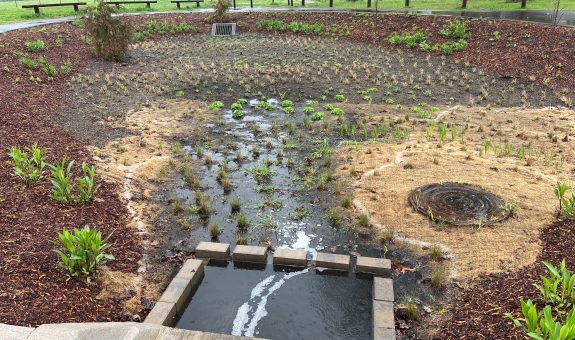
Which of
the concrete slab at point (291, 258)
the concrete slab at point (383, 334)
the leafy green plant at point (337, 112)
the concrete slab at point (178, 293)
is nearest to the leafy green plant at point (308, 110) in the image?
the leafy green plant at point (337, 112)

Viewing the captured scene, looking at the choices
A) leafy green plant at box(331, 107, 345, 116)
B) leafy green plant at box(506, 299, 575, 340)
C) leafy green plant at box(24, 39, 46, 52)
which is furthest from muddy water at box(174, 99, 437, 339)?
leafy green plant at box(24, 39, 46, 52)

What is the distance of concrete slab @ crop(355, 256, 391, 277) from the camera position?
515 centimetres

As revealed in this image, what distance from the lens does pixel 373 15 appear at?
2320cm

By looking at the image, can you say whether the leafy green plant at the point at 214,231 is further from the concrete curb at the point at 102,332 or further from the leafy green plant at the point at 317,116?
the leafy green plant at the point at 317,116

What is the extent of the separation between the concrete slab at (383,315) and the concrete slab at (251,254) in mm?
1474

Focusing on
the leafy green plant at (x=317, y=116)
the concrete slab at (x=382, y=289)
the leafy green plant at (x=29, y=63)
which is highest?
the leafy green plant at (x=29, y=63)

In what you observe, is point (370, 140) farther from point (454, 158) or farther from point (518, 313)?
point (518, 313)

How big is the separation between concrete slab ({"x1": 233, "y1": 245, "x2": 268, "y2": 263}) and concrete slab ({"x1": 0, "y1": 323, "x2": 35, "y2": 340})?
7.50ft

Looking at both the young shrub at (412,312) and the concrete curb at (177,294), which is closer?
the concrete curb at (177,294)

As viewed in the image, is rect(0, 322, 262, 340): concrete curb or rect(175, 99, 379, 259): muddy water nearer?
rect(0, 322, 262, 340): concrete curb

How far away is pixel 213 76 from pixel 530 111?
914cm

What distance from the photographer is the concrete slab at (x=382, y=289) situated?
463 cm

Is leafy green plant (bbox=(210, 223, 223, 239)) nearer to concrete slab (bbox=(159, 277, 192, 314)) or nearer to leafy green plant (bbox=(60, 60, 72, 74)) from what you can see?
concrete slab (bbox=(159, 277, 192, 314))

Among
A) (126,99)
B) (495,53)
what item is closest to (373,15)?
(495,53)
